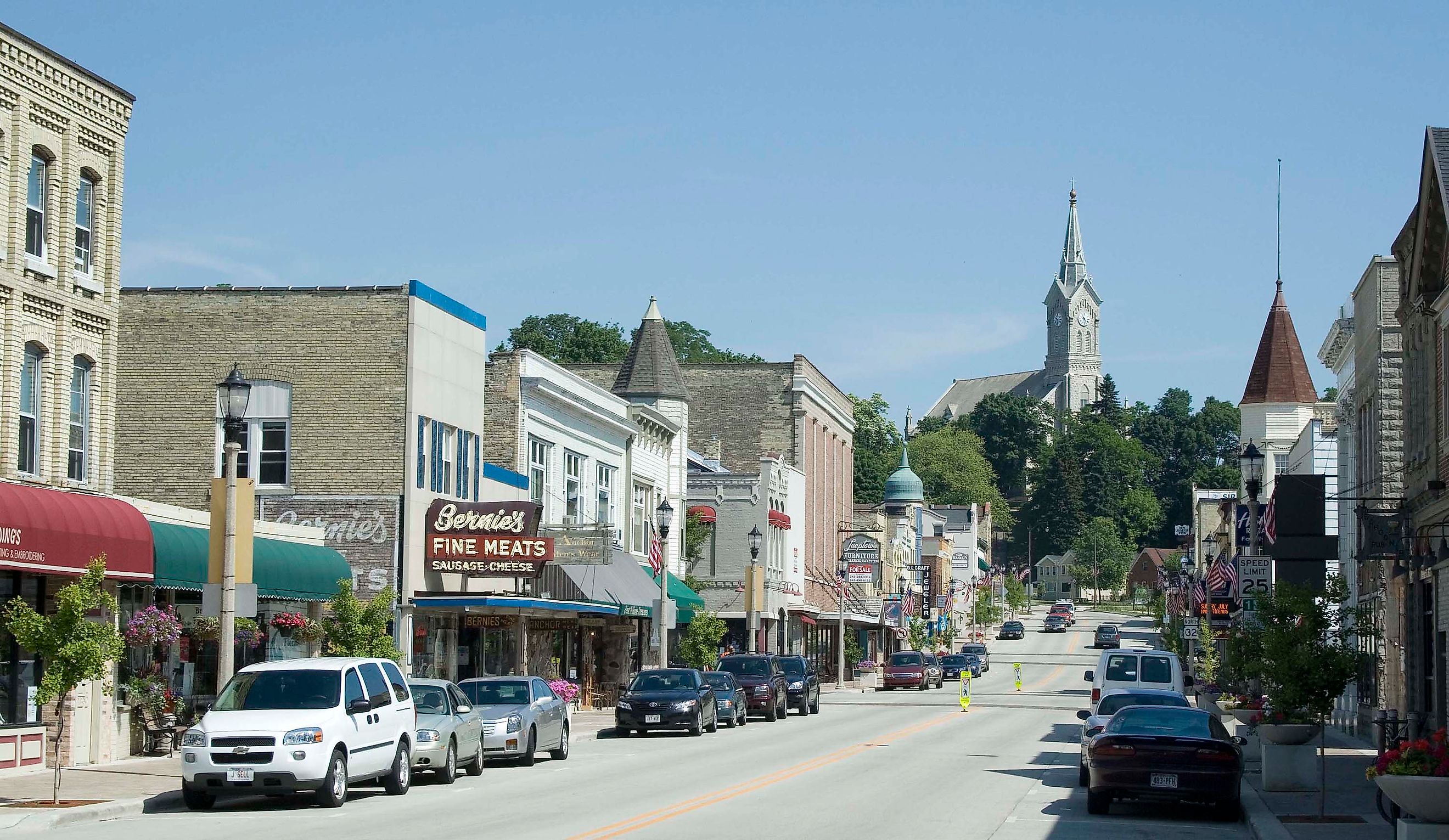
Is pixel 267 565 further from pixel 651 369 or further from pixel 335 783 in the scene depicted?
pixel 651 369

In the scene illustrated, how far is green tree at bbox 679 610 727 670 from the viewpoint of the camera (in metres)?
53.4

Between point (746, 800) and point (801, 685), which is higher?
point (746, 800)

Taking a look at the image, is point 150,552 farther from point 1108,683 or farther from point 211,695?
point 1108,683

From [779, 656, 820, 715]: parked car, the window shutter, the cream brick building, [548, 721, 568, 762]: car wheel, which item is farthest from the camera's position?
[779, 656, 820, 715]: parked car

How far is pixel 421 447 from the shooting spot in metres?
37.5

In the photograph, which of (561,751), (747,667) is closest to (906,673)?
(747,667)

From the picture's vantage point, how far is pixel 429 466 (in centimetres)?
3794

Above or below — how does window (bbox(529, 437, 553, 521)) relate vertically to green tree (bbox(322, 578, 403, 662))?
above

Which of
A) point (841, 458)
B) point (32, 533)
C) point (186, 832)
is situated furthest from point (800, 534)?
point (186, 832)

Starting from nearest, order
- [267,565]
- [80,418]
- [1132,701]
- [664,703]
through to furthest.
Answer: [1132,701], [80,418], [267,565], [664,703]

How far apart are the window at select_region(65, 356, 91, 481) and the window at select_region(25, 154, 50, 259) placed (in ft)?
5.99

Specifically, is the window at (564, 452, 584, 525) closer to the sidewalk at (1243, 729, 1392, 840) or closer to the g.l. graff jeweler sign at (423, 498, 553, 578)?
the g.l. graff jeweler sign at (423, 498, 553, 578)

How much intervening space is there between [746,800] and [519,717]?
23.0 feet

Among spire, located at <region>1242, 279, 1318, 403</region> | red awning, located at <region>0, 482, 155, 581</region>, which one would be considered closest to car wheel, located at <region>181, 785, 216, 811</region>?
red awning, located at <region>0, 482, 155, 581</region>
